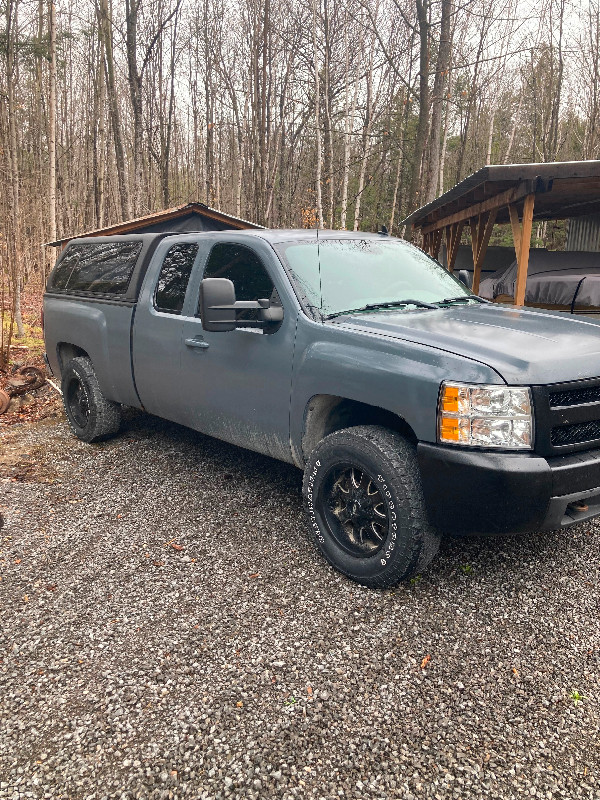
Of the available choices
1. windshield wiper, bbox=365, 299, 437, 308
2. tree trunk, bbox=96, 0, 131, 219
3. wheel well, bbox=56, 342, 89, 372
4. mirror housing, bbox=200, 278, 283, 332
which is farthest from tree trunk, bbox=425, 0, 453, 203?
mirror housing, bbox=200, 278, 283, 332

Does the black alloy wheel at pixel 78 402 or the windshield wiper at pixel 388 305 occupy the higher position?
the windshield wiper at pixel 388 305

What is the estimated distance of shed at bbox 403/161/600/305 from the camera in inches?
300

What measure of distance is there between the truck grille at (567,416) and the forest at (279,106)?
13117 millimetres

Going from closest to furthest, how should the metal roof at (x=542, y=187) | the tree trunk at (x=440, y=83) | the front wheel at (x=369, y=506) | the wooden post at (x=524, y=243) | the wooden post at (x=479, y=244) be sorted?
the front wheel at (x=369, y=506) < the metal roof at (x=542, y=187) < the wooden post at (x=524, y=243) < the wooden post at (x=479, y=244) < the tree trunk at (x=440, y=83)

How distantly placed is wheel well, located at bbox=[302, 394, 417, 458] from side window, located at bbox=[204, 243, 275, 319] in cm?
80

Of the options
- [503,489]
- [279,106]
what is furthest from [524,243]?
[279,106]

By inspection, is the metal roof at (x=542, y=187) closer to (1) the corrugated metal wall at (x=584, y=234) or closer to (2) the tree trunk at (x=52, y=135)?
(1) the corrugated metal wall at (x=584, y=234)

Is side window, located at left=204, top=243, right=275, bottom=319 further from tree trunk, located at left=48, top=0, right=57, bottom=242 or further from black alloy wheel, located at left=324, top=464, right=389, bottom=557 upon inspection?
tree trunk, located at left=48, top=0, right=57, bottom=242

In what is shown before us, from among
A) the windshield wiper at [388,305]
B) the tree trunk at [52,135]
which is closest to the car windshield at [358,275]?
the windshield wiper at [388,305]

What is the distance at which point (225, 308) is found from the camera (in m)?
3.69

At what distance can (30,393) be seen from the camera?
9.02 meters

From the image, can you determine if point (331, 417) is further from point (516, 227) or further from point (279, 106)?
point (279, 106)

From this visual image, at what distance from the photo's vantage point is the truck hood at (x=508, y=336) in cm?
293

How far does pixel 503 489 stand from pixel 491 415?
0.36 meters
